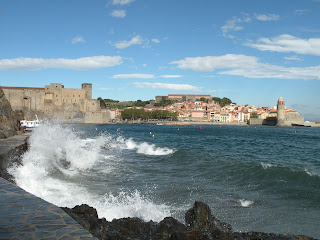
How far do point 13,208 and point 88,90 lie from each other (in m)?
78.1

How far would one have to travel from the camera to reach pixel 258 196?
364 inches

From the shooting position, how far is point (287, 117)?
328 ft

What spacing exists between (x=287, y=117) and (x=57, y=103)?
6987cm

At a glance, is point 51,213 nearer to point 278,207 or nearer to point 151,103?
point 278,207

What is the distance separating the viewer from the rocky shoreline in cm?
410

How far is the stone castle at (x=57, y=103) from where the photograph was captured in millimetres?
67688

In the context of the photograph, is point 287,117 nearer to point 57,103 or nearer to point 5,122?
point 57,103

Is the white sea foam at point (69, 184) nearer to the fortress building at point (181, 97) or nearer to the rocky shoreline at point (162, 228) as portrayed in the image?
the rocky shoreline at point (162, 228)

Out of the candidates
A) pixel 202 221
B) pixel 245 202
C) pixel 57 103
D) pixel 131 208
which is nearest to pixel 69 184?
pixel 131 208

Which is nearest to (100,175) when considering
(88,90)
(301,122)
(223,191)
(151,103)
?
(223,191)

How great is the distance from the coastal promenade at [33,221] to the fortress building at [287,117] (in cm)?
9287

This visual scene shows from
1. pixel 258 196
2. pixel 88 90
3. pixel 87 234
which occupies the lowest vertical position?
pixel 258 196

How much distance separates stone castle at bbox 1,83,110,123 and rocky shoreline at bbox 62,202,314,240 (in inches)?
2647

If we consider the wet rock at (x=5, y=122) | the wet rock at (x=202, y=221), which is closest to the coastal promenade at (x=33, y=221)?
the wet rock at (x=202, y=221)
